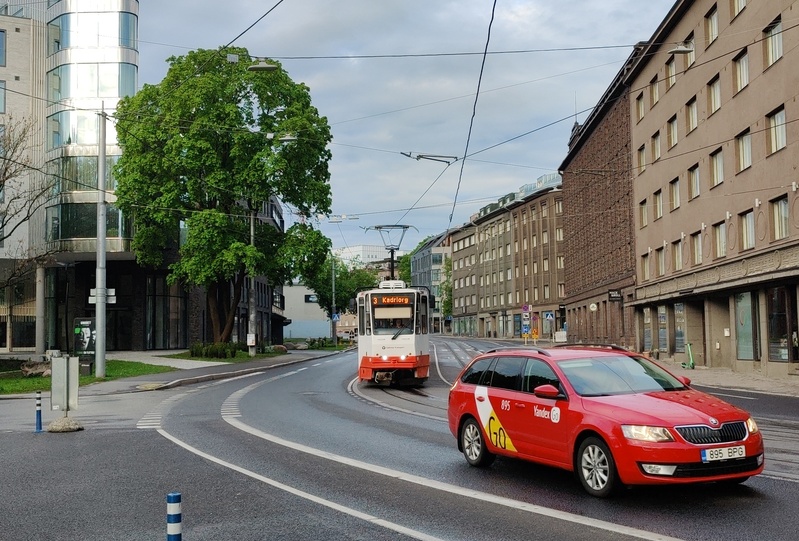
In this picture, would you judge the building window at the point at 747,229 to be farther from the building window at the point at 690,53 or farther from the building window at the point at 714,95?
the building window at the point at 690,53

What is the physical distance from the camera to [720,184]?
111ft

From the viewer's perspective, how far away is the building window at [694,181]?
122 ft

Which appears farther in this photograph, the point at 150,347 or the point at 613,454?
the point at 150,347

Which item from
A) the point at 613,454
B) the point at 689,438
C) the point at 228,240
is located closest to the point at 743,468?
the point at 689,438

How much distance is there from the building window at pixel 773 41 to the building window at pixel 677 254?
12.4 m

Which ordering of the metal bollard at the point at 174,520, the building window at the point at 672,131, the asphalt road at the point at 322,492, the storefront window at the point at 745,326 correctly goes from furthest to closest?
1. the building window at the point at 672,131
2. the storefront window at the point at 745,326
3. the asphalt road at the point at 322,492
4. the metal bollard at the point at 174,520

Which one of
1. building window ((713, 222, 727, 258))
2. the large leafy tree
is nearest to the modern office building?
the large leafy tree

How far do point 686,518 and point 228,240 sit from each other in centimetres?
3731

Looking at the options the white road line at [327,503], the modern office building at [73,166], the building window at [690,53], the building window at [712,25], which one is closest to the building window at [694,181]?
the building window at [690,53]

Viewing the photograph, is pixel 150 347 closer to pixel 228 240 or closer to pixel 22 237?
pixel 22 237

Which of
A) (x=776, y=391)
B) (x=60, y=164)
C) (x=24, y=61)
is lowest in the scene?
(x=776, y=391)

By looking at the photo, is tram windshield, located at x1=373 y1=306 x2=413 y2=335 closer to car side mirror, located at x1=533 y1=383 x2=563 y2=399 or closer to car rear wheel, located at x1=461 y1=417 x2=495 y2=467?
car rear wheel, located at x1=461 y1=417 x2=495 y2=467

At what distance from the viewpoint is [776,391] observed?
23609 mm

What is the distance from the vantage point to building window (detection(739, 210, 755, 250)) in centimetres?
3089
